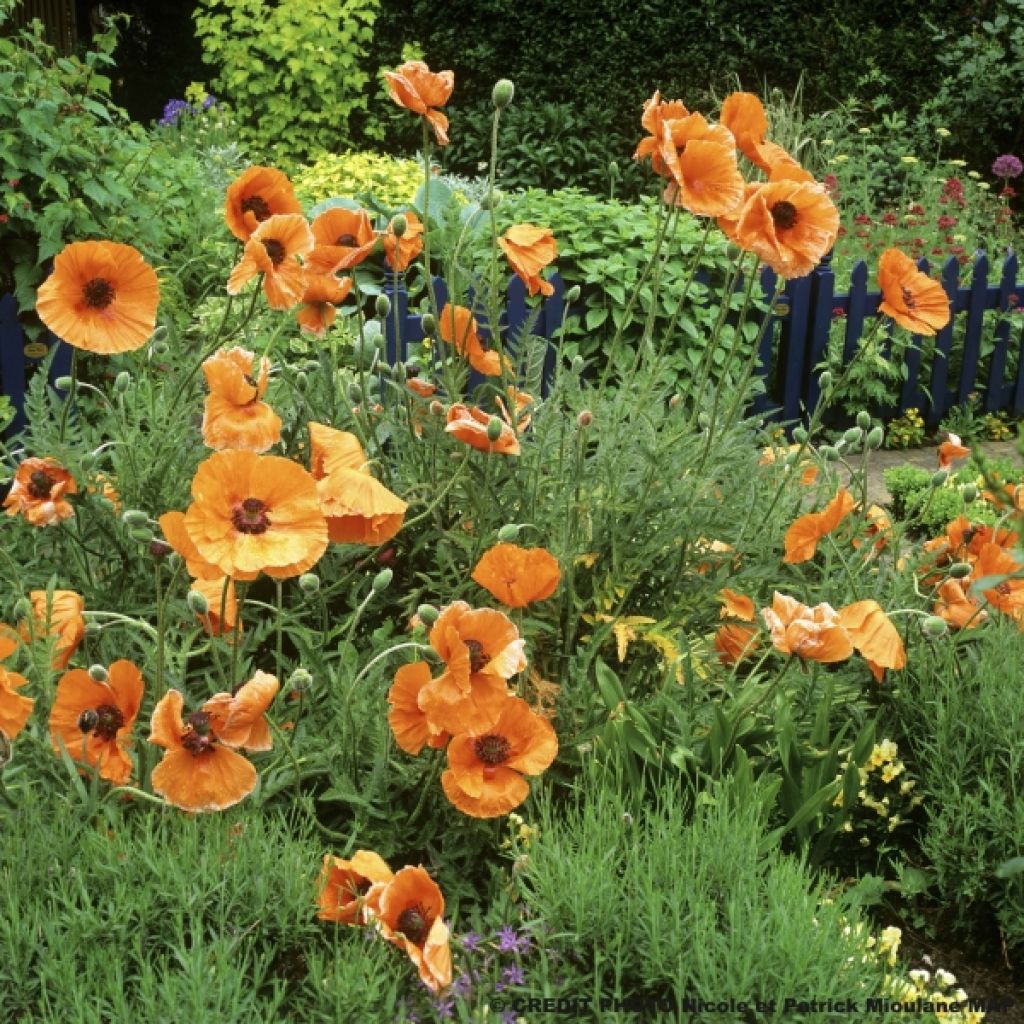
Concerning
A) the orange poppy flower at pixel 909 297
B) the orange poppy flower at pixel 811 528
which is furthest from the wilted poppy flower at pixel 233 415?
the orange poppy flower at pixel 909 297

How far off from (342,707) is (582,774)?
0.43 metres

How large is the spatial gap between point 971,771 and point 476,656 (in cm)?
101

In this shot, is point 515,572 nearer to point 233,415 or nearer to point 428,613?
point 428,613

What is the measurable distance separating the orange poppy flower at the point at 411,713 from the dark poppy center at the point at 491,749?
5 cm

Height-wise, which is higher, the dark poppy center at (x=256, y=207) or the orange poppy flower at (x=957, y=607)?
the dark poppy center at (x=256, y=207)

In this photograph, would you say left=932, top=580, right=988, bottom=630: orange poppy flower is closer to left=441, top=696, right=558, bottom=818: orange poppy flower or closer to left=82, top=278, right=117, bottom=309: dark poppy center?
left=441, top=696, right=558, bottom=818: orange poppy flower

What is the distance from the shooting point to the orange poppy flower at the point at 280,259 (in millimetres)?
2180

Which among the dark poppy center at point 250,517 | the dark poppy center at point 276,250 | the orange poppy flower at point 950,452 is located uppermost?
the dark poppy center at point 276,250

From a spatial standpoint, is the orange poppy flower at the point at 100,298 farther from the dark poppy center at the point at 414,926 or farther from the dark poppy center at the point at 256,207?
the dark poppy center at the point at 414,926

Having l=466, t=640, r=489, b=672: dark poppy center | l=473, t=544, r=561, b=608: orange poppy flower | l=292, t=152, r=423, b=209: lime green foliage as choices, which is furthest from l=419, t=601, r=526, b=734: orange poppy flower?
l=292, t=152, r=423, b=209: lime green foliage

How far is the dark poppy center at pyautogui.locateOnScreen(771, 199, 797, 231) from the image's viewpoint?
2377mm

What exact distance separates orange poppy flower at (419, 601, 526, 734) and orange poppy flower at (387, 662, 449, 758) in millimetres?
24

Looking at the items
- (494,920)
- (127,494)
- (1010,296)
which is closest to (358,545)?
(127,494)

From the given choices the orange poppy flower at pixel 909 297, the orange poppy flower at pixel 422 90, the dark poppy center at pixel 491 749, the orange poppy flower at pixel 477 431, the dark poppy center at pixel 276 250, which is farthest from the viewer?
the orange poppy flower at pixel 909 297
